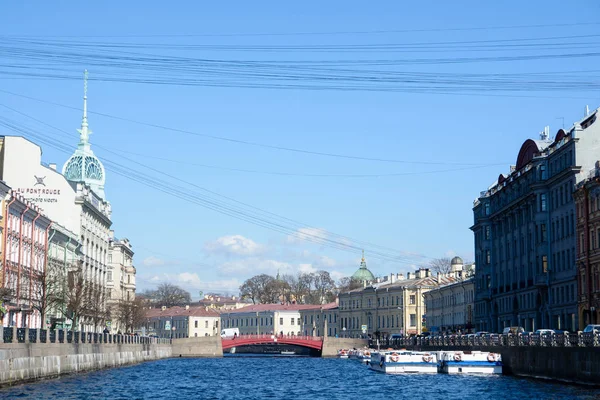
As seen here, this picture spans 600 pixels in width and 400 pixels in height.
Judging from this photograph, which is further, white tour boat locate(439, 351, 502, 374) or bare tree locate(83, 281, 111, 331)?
bare tree locate(83, 281, 111, 331)

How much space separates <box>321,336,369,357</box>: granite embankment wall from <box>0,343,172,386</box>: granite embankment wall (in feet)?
217

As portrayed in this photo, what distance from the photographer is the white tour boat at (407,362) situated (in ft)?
282

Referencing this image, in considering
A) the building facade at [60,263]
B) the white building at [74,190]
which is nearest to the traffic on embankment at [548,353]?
the building facade at [60,263]

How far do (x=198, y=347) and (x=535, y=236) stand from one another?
77.5 meters

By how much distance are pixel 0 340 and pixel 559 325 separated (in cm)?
5348

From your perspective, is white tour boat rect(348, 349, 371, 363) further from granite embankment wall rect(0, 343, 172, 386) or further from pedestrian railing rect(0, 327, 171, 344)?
pedestrian railing rect(0, 327, 171, 344)

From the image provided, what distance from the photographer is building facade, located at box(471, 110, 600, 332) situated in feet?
285

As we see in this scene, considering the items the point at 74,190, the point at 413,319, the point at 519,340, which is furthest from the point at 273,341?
the point at 519,340

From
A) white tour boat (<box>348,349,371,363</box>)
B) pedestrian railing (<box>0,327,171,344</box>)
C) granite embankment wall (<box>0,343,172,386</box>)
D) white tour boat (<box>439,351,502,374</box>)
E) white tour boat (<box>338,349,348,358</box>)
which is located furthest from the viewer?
white tour boat (<box>338,349,348,358</box>)

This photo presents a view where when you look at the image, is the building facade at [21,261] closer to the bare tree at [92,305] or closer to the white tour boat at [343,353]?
the bare tree at [92,305]

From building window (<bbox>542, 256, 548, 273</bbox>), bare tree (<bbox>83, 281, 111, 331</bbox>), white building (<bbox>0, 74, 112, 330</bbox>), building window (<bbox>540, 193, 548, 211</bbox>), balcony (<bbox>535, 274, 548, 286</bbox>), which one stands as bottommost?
bare tree (<bbox>83, 281, 111, 331</bbox>)

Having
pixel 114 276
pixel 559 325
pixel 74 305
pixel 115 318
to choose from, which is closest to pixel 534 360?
pixel 559 325

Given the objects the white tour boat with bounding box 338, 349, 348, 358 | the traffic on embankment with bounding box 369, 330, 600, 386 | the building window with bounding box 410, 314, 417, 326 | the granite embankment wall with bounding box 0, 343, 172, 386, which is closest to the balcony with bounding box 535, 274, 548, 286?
the traffic on embankment with bounding box 369, 330, 600, 386

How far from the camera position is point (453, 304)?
158 meters
